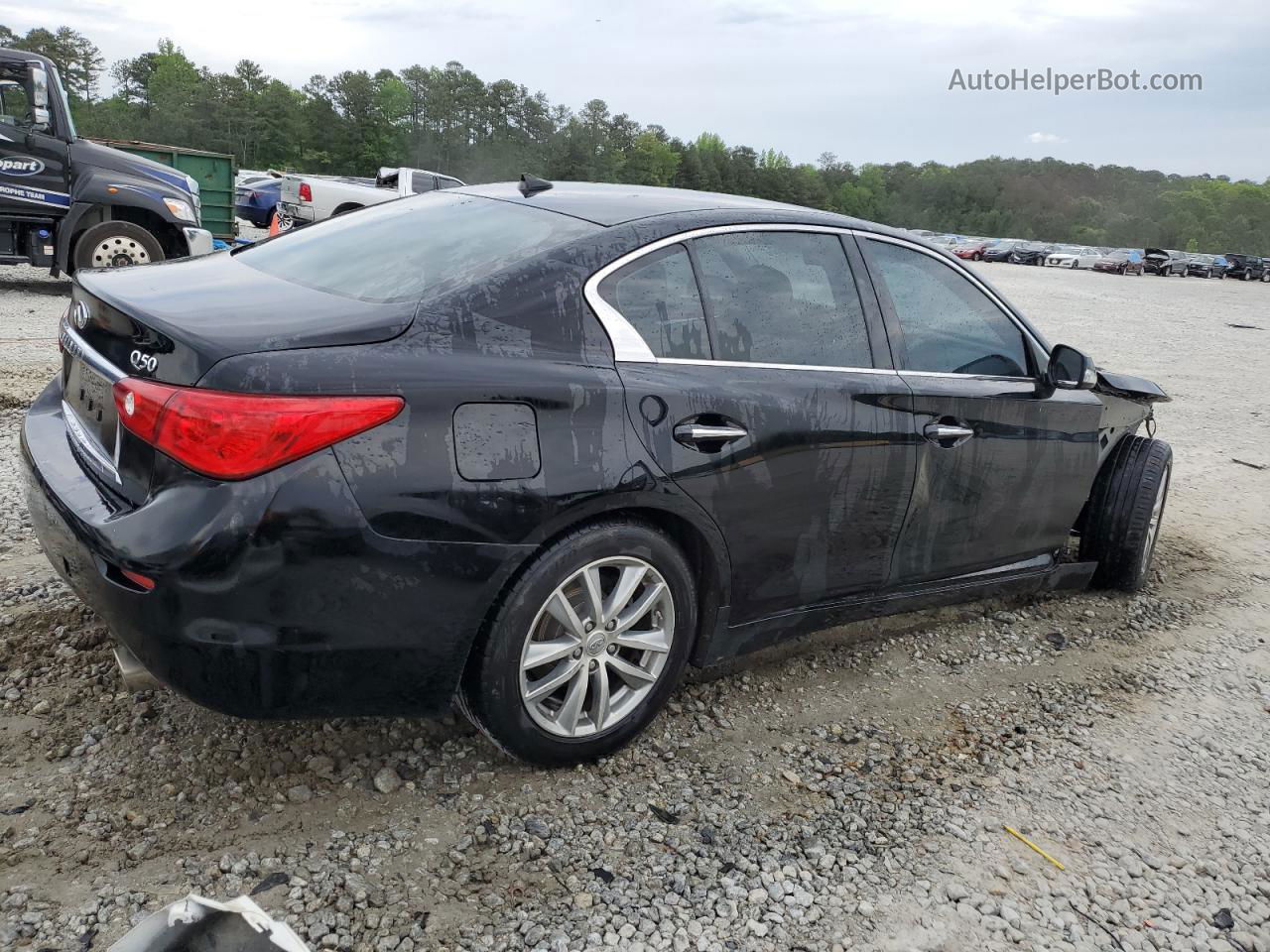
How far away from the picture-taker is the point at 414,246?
3113mm

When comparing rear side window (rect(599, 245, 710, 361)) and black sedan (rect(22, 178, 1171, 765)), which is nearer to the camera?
black sedan (rect(22, 178, 1171, 765))

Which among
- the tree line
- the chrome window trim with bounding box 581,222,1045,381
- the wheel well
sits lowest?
the wheel well

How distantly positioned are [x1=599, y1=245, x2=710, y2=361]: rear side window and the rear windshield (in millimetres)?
189

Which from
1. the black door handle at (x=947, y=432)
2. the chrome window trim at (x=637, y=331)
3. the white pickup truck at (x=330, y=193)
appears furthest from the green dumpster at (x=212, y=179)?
the black door handle at (x=947, y=432)

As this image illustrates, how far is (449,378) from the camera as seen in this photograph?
2.47m

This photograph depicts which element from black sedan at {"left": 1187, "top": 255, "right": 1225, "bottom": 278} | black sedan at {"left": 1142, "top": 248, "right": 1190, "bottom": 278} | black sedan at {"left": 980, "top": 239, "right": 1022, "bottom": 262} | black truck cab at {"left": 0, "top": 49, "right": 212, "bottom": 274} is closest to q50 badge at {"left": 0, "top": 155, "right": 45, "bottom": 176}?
black truck cab at {"left": 0, "top": 49, "right": 212, "bottom": 274}

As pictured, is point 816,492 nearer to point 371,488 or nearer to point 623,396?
point 623,396

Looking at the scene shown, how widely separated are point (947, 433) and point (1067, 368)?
2.70 ft

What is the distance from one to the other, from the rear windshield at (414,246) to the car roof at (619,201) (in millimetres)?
72

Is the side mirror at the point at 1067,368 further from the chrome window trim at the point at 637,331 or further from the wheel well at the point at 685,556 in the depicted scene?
the wheel well at the point at 685,556

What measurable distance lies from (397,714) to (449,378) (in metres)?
0.87

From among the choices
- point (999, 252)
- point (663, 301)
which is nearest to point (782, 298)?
point (663, 301)

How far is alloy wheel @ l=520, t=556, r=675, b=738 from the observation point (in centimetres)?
273

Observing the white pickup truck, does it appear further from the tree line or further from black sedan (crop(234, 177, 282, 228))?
the tree line
